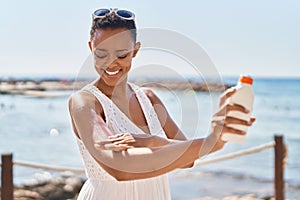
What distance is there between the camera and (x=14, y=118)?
1789 centimetres

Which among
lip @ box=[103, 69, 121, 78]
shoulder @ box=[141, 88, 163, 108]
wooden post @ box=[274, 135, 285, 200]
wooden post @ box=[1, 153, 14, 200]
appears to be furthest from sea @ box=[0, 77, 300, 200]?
wooden post @ box=[1, 153, 14, 200]

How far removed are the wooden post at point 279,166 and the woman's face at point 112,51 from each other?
2.70m

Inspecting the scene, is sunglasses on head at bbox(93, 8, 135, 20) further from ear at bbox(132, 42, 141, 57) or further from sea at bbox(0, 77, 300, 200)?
sea at bbox(0, 77, 300, 200)

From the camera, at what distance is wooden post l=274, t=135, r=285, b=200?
3547 mm

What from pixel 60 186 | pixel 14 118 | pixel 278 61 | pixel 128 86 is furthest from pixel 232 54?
pixel 128 86

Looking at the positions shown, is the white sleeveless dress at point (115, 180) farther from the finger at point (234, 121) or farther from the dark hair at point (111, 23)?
the finger at point (234, 121)

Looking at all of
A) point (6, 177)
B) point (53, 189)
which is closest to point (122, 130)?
point (6, 177)

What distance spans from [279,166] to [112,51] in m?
2.82

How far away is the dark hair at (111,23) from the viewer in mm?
996

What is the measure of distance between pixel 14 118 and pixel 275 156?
15324 mm

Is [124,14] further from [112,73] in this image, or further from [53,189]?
[53,189]

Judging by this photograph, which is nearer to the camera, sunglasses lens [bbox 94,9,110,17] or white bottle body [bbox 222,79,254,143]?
white bottle body [bbox 222,79,254,143]

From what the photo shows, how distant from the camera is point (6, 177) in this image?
2975 millimetres

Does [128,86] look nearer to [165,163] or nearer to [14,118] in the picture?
[165,163]
